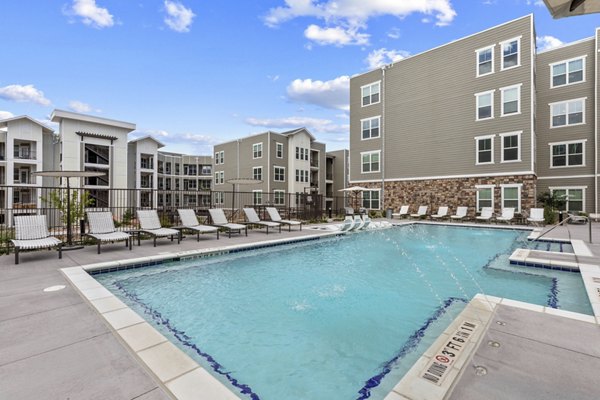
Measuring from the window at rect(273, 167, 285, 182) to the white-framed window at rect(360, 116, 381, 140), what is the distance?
9.84 metres

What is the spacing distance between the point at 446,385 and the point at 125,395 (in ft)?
7.57

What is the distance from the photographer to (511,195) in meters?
16.7

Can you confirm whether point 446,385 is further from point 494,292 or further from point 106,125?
point 106,125

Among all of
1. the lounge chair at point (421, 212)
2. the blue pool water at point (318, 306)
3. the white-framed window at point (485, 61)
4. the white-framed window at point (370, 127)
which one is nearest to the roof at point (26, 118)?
the white-framed window at point (370, 127)

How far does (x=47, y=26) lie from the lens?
37.3 ft

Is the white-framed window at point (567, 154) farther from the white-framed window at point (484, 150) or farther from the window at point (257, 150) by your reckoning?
the window at point (257, 150)

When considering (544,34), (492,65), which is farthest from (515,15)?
(544,34)

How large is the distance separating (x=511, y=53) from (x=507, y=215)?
931 cm

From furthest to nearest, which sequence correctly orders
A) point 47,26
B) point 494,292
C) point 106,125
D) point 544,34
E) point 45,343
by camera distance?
point 106,125 → point 544,34 → point 47,26 → point 494,292 → point 45,343

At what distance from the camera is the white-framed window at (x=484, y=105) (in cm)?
1753

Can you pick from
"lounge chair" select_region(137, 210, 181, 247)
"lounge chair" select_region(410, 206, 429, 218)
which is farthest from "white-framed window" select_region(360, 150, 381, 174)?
"lounge chair" select_region(137, 210, 181, 247)

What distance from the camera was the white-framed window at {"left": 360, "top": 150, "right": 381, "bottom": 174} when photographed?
74.5 feet

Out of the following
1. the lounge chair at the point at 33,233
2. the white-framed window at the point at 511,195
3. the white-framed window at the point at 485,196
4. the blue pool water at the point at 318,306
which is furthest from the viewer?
the white-framed window at the point at 485,196

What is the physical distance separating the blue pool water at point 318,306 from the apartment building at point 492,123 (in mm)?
11657
